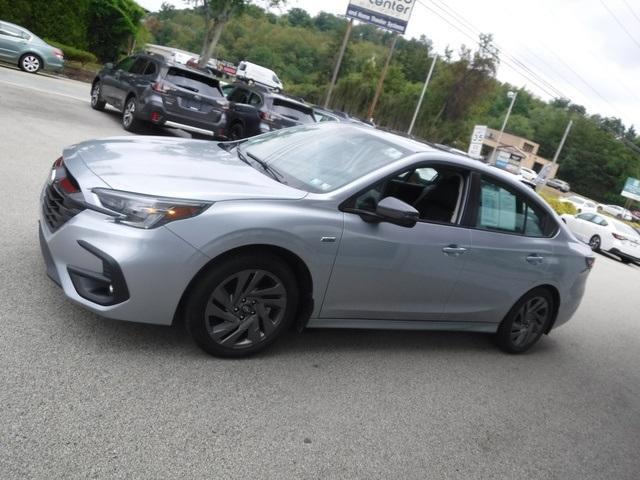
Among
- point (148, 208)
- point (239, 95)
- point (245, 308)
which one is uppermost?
point (239, 95)

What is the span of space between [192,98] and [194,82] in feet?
1.67

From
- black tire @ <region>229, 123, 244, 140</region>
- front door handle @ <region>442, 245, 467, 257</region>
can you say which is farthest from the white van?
front door handle @ <region>442, 245, 467, 257</region>

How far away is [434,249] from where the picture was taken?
14.2ft

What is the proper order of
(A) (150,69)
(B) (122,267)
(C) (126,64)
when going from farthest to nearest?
(C) (126,64), (A) (150,69), (B) (122,267)

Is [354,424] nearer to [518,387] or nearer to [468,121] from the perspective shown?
[518,387]

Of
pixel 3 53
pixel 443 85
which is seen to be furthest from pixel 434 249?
pixel 443 85

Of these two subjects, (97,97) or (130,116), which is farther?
(97,97)

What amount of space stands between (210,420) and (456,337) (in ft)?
10.7

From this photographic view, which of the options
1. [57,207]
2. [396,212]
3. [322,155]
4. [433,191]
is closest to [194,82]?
[322,155]

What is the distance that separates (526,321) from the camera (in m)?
5.52

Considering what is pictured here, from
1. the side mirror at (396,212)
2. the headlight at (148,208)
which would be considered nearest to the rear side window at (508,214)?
the side mirror at (396,212)

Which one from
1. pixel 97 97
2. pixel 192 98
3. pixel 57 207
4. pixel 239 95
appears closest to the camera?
pixel 57 207

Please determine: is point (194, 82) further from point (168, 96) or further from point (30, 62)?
point (30, 62)

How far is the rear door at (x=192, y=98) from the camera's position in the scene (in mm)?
12352
